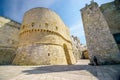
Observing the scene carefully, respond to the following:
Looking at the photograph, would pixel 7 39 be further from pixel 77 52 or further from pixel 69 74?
pixel 77 52

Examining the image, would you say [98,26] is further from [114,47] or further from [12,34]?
[12,34]

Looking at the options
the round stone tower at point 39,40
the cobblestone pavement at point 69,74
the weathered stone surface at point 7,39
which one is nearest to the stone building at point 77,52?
the round stone tower at point 39,40

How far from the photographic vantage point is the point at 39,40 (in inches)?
504

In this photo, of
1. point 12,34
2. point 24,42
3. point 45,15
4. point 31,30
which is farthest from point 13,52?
point 45,15

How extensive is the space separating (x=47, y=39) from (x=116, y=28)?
8.66 m

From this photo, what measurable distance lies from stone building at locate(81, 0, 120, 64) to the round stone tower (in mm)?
6079

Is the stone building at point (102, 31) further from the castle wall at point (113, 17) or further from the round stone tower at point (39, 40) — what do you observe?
the round stone tower at point (39, 40)

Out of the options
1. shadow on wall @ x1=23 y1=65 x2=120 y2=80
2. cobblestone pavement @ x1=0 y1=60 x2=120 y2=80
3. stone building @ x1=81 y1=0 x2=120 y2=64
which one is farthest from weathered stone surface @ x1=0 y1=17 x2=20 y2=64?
stone building @ x1=81 y1=0 x2=120 y2=64

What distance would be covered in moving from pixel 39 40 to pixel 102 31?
325 inches

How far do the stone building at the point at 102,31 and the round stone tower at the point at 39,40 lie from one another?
6.08 m

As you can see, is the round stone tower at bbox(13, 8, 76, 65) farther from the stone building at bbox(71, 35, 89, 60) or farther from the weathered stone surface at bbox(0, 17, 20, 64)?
the stone building at bbox(71, 35, 89, 60)

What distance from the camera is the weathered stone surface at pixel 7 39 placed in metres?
15.3

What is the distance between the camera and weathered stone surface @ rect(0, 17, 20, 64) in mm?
15344

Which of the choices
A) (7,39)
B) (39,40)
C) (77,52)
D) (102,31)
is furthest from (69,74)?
(77,52)
